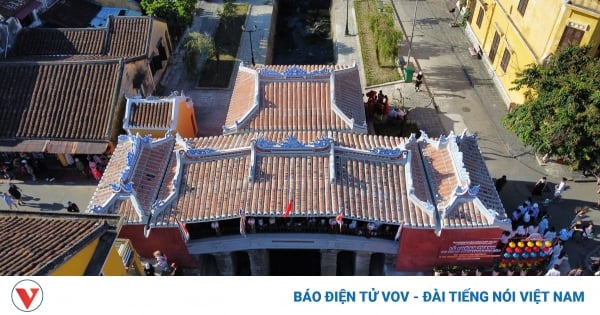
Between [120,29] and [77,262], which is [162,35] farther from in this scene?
[77,262]

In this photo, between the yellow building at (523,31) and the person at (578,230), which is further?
the yellow building at (523,31)

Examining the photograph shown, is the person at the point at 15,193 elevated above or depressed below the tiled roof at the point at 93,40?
below

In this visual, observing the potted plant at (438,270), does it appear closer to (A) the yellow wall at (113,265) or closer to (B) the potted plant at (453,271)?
(B) the potted plant at (453,271)

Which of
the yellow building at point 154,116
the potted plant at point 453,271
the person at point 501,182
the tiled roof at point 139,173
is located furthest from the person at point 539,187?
the yellow building at point 154,116

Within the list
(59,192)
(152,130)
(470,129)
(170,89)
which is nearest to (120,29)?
(170,89)

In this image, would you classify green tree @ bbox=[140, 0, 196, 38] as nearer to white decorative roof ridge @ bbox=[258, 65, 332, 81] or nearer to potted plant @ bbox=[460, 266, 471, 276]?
white decorative roof ridge @ bbox=[258, 65, 332, 81]

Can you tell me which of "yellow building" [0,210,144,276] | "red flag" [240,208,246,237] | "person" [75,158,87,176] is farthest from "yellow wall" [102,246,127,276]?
"person" [75,158,87,176]
